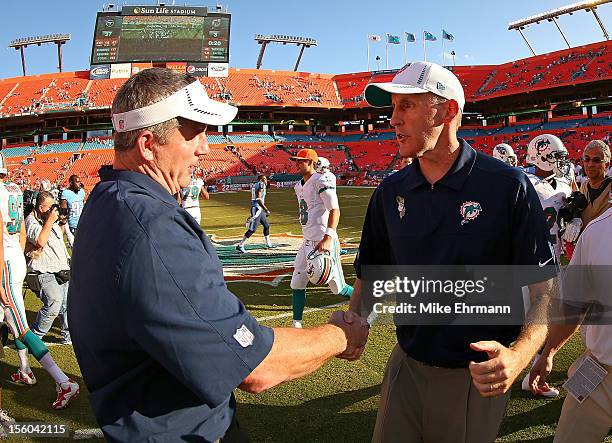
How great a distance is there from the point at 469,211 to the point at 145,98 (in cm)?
158

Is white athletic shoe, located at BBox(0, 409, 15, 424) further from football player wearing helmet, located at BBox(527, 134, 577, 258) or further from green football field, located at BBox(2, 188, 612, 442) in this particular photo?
football player wearing helmet, located at BBox(527, 134, 577, 258)

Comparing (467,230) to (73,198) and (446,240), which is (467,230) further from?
(73,198)

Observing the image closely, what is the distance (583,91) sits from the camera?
52094 mm

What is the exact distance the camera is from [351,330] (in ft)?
7.39

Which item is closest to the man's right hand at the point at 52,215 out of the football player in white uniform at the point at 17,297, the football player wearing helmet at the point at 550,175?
the football player in white uniform at the point at 17,297

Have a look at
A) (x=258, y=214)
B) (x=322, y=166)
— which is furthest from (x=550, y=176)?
(x=258, y=214)

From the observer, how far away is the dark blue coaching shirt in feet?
4.73

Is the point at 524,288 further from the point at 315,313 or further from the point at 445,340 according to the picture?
the point at 315,313

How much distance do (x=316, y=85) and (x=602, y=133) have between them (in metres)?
34.5

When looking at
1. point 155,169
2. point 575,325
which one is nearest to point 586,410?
point 575,325

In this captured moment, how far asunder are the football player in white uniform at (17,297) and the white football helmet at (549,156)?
6.17m

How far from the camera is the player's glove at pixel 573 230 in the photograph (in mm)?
5961

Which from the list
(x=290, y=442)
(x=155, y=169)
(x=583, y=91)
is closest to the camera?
(x=155, y=169)

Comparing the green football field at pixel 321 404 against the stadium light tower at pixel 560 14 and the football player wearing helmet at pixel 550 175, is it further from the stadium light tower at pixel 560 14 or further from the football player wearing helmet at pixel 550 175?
the stadium light tower at pixel 560 14
